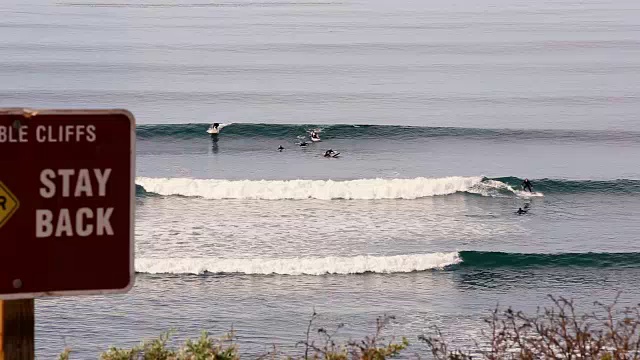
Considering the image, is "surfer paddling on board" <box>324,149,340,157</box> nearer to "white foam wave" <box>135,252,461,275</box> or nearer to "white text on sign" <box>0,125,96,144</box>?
"white foam wave" <box>135,252,461,275</box>

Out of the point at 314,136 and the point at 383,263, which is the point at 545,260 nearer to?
the point at 383,263

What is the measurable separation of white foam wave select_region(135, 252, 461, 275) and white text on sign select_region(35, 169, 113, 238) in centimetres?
2267

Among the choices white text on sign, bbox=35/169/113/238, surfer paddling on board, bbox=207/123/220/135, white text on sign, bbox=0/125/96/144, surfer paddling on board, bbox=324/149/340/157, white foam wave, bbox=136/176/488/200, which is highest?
surfer paddling on board, bbox=207/123/220/135

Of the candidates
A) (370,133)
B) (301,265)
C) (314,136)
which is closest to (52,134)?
(301,265)

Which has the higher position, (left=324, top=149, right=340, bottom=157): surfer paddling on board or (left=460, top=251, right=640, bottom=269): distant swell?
(left=324, top=149, right=340, bottom=157): surfer paddling on board

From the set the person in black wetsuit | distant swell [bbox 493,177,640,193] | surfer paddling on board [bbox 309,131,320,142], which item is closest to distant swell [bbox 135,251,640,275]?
distant swell [bbox 493,177,640,193]

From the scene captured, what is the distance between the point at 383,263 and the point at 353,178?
11999 millimetres

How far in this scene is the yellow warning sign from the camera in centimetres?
351

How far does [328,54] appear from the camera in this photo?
86750 mm

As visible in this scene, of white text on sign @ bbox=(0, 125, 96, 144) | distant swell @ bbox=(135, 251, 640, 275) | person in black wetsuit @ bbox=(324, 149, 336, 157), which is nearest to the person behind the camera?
white text on sign @ bbox=(0, 125, 96, 144)

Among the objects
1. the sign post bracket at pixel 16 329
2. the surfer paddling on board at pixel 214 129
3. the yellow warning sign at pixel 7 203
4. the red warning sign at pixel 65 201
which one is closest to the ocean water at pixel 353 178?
the surfer paddling on board at pixel 214 129

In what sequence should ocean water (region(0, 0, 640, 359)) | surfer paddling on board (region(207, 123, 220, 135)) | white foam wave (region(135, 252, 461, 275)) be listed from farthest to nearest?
surfer paddling on board (region(207, 123, 220, 135)) → white foam wave (region(135, 252, 461, 275)) → ocean water (region(0, 0, 640, 359))

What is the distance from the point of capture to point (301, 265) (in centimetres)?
2706

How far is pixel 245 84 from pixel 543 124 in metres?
21.0
